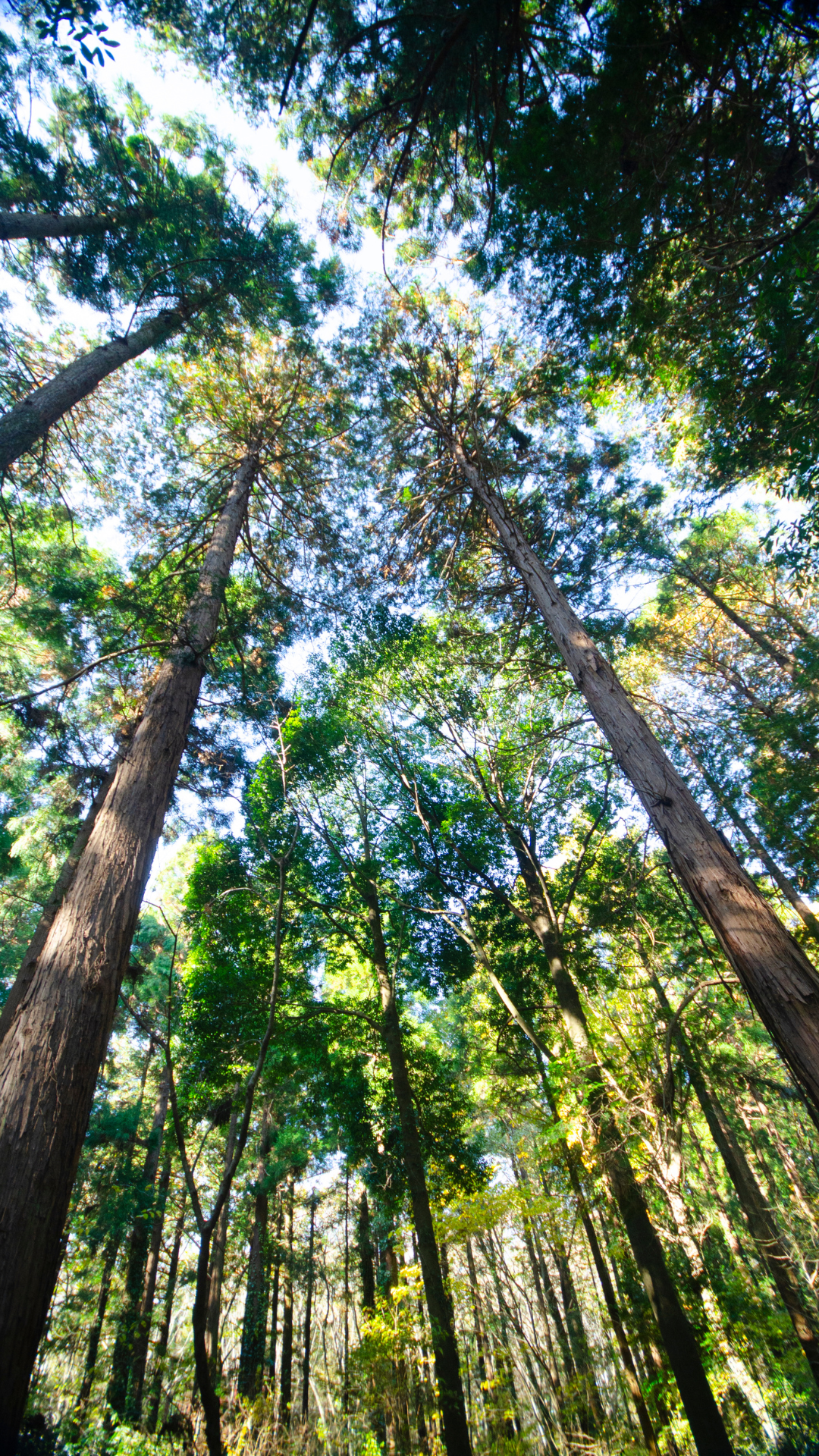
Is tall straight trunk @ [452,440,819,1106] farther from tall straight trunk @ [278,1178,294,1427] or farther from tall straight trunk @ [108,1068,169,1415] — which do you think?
tall straight trunk @ [278,1178,294,1427]

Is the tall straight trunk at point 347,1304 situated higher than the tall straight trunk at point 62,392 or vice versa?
the tall straight trunk at point 62,392

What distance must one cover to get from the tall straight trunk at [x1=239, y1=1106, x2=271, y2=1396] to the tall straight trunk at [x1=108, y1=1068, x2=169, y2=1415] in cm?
170

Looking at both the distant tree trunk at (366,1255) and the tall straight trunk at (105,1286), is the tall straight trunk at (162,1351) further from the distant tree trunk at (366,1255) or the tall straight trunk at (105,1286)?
the distant tree trunk at (366,1255)

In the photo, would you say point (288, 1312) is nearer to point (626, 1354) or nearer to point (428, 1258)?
point (626, 1354)

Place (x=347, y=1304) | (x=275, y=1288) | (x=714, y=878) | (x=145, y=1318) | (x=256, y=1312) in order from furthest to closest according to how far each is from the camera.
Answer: (x=347, y=1304)
(x=275, y=1288)
(x=145, y=1318)
(x=256, y=1312)
(x=714, y=878)

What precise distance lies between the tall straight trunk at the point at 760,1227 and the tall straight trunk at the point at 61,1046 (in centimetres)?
550

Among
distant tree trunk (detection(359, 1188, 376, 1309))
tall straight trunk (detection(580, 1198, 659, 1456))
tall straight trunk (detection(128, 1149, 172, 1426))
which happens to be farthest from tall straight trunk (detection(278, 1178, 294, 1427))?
tall straight trunk (detection(580, 1198, 659, 1456))

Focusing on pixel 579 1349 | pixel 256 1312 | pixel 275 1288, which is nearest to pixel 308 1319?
pixel 275 1288

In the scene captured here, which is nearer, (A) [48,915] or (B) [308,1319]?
(A) [48,915]

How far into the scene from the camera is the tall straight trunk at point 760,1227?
6.75 m

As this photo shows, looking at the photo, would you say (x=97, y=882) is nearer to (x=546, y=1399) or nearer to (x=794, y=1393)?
(x=546, y=1399)

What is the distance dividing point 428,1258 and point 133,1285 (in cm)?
748

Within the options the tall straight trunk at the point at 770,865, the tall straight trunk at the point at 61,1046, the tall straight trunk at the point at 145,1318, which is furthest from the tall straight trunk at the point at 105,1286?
the tall straight trunk at the point at 770,865

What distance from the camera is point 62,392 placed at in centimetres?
569
